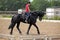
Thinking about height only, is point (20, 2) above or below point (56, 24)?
below

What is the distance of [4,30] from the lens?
66.9 feet

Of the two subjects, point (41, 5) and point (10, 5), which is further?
point (41, 5)

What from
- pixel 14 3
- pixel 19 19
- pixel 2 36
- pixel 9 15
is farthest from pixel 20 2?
pixel 2 36

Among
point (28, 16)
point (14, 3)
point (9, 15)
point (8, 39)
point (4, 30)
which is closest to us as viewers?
point (8, 39)

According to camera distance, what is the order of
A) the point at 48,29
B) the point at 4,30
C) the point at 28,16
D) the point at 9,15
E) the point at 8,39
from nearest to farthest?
the point at 8,39 → the point at 28,16 → the point at 48,29 → the point at 4,30 → the point at 9,15

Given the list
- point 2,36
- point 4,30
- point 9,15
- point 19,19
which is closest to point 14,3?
point 9,15

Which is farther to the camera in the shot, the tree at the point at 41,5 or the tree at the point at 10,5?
the tree at the point at 41,5

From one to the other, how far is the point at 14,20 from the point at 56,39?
566 cm

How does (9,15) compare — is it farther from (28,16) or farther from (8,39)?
(8,39)

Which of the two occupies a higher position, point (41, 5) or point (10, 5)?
point (10, 5)

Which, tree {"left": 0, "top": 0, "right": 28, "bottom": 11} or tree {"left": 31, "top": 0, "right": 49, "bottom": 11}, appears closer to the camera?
tree {"left": 0, "top": 0, "right": 28, "bottom": 11}

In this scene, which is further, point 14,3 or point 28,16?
point 14,3

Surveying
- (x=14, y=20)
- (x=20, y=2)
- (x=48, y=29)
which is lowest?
(x=20, y=2)

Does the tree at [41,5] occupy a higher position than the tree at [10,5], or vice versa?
the tree at [10,5]
